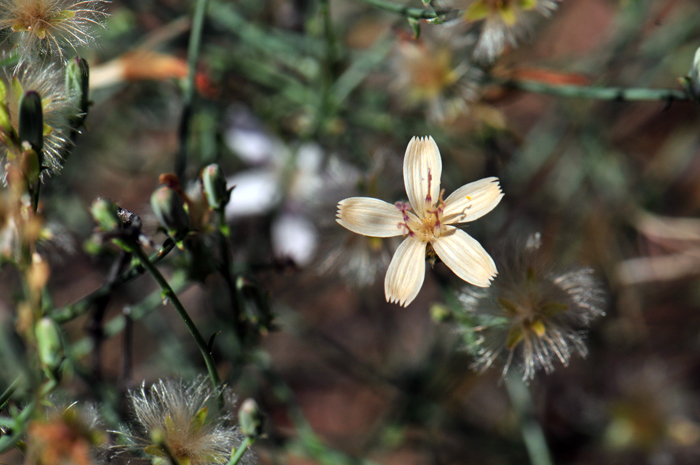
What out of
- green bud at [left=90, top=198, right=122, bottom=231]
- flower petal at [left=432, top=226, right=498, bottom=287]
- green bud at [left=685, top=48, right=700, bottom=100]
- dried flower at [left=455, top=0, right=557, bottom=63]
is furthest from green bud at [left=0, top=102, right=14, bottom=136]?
green bud at [left=685, top=48, right=700, bottom=100]

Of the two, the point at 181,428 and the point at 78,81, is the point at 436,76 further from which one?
the point at 181,428

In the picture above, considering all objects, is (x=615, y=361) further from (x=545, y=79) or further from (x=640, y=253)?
(x=545, y=79)

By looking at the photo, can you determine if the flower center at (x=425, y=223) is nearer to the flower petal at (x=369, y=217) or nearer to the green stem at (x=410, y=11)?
the flower petal at (x=369, y=217)

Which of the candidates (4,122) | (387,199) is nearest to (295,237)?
(387,199)

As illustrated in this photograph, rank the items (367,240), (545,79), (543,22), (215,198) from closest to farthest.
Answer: (215,198), (367,240), (545,79), (543,22)

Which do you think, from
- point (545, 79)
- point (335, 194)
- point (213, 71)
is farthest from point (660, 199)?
point (213, 71)

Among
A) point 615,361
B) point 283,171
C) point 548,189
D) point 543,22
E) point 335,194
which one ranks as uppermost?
point 543,22

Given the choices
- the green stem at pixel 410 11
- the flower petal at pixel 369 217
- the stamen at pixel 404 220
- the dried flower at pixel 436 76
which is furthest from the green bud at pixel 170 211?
the dried flower at pixel 436 76
